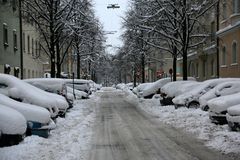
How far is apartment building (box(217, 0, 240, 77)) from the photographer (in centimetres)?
3497

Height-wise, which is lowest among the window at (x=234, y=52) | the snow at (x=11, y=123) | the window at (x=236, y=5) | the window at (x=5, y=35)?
the snow at (x=11, y=123)

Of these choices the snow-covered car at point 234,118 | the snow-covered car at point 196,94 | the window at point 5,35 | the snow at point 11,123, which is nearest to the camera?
the snow at point 11,123

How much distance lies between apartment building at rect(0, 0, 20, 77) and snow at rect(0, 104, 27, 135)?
24.1 metres

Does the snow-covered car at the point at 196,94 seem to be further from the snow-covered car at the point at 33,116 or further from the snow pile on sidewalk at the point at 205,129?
the snow-covered car at the point at 33,116

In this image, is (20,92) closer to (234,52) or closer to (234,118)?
(234,118)

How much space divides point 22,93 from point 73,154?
4330mm

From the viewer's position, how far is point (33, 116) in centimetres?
1289

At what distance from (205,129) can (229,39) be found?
22739mm

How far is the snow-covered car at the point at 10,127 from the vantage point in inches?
414

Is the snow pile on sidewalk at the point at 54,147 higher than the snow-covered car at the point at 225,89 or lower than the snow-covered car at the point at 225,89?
lower

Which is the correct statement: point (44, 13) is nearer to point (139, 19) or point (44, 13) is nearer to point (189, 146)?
point (139, 19)

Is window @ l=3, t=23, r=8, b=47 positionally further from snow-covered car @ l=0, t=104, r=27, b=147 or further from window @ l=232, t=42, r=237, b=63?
snow-covered car @ l=0, t=104, r=27, b=147

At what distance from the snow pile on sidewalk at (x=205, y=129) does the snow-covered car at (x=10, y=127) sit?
4727mm

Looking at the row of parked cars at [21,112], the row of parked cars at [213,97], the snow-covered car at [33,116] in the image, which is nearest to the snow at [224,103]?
the row of parked cars at [213,97]
